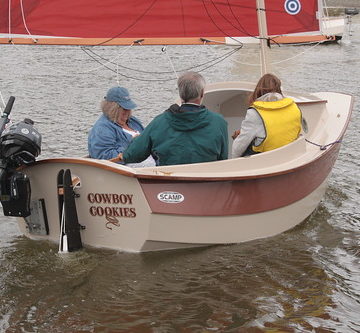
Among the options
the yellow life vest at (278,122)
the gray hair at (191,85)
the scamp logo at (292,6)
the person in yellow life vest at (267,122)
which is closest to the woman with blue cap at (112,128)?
the gray hair at (191,85)

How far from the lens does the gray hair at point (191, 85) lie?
5.40 meters

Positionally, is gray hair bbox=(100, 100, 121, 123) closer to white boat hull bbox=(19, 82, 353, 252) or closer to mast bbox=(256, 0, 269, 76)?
white boat hull bbox=(19, 82, 353, 252)

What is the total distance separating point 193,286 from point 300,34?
375 cm

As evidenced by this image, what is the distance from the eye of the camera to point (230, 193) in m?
5.64

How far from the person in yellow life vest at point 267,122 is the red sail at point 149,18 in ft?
5.69

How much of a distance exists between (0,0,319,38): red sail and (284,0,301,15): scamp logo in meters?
0.01

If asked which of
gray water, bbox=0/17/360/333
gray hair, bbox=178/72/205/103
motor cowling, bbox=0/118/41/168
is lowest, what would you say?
gray water, bbox=0/17/360/333

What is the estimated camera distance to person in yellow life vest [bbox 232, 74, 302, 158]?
612 centimetres

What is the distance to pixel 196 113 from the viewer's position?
18.0ft

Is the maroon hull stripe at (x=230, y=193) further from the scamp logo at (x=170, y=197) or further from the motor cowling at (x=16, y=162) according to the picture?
the motor cowling at (x=16, y=162)

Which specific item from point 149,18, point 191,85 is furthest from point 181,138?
point 149,18

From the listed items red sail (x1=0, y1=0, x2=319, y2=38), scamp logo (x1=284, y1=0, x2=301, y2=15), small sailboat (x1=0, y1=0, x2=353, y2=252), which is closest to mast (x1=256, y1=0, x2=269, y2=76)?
red sail (x1=0, y1=0, x2=319, y2=38)

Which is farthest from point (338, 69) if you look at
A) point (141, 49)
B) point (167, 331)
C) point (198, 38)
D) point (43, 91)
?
point (167, 331)

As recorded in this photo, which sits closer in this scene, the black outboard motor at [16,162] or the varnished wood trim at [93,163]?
the varnished wood trim at [93,163]
